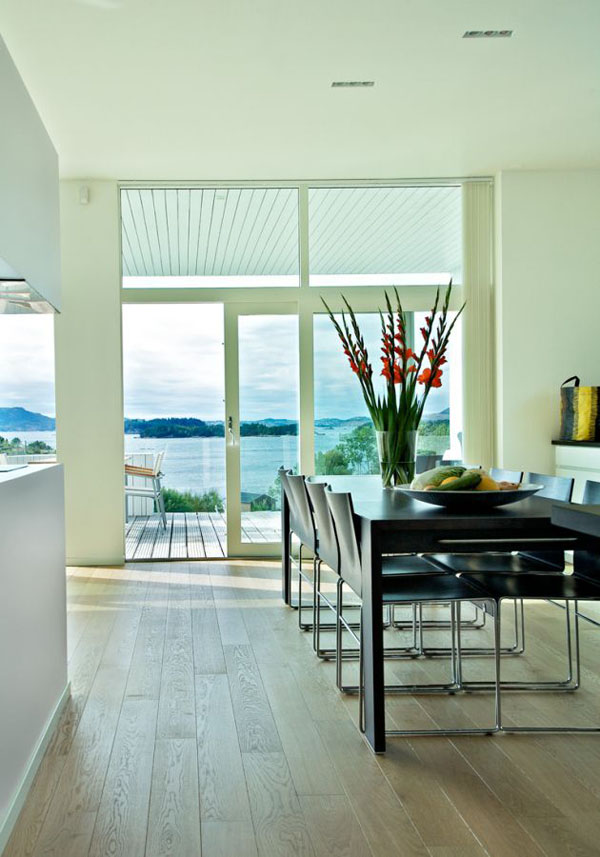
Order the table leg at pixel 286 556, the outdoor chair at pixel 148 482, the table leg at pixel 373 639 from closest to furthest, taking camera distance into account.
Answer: the table leg at pixel 373 639 < the table leg at pixel 286 556 < the outdoor chair at pixel 148 482

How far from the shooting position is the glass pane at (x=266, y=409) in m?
6.88

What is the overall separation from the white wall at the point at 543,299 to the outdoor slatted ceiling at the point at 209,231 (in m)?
1.71

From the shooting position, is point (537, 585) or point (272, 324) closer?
point (537, 585)

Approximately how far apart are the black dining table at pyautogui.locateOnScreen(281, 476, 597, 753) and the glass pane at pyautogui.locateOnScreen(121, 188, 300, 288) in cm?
406

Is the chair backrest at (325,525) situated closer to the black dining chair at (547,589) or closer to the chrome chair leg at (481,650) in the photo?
the black dining chair at (547,589)

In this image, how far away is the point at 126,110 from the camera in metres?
5.21

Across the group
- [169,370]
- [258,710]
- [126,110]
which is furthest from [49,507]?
[169,370]

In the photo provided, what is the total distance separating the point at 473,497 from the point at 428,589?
0.38 meters

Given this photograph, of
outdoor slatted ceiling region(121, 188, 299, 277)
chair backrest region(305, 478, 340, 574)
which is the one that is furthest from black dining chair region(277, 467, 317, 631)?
outdoor slatted ceiling region(121, 188, 299, 277)

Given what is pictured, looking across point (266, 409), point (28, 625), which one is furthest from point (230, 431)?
point (28, 625)

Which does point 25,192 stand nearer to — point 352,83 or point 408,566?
point 408,566

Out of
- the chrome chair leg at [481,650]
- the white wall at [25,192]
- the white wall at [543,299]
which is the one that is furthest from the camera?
the white wall at [543,299]

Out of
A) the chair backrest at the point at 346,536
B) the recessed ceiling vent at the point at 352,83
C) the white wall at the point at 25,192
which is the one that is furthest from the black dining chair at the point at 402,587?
the recessed ceiling vent at the point at 352,83

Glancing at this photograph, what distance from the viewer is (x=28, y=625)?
2.67 meters
